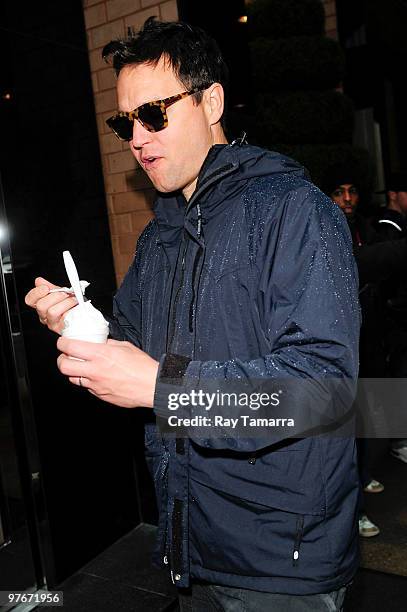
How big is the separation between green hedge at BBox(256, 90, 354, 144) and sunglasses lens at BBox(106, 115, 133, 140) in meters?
5.78

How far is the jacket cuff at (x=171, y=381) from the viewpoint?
4.19 ft

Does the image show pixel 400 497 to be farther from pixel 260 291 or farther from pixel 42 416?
pixel 260 291

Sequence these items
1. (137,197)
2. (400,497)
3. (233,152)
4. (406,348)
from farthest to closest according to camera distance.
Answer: (406,348), (400,497), (137,197), (233,152)

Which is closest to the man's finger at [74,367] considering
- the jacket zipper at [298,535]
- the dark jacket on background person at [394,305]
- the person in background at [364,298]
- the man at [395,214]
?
the jacket zipper at [298,535]

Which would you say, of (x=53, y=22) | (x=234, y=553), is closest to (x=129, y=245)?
(x=53, y=22)

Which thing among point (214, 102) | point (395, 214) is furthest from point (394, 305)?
point (214, 102)

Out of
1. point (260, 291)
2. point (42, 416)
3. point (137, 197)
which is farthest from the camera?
point (137, 197)

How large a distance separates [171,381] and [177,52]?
101 cm

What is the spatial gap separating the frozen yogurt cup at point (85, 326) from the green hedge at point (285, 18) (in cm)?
713

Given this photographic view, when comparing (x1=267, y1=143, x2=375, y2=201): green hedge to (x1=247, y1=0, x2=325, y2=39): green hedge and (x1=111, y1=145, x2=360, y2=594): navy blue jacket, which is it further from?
Result: (x1=111, y1=145, x2=360, y2=594): navy blue jacket

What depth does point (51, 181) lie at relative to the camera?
349 centimetres

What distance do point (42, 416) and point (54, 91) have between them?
196 centimetres

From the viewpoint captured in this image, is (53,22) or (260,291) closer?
(260,291)

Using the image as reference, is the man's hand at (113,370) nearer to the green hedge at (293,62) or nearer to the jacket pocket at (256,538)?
the jacket pocket at (256,538)
